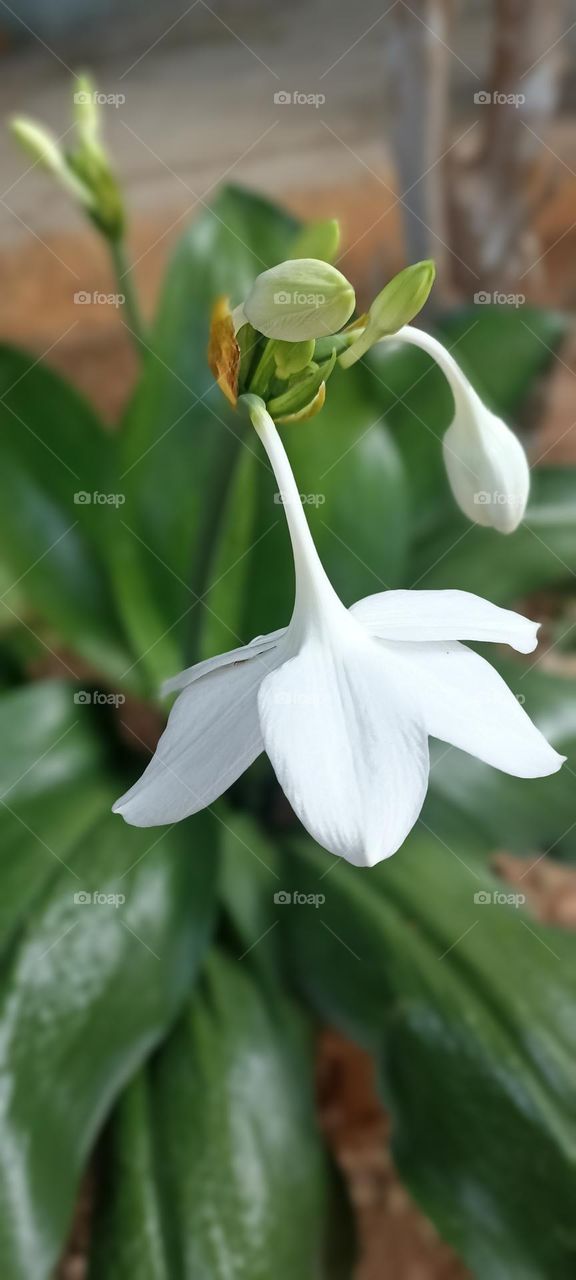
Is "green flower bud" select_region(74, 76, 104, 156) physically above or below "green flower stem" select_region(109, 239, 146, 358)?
above

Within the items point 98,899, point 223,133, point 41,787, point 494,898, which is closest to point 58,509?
point 41,787

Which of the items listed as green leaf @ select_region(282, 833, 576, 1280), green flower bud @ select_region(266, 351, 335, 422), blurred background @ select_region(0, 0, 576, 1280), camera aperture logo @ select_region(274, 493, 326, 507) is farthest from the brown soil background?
green flower bud @ select_region(266, 351, 335, 422)

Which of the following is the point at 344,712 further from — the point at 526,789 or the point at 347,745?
the point at 526,789

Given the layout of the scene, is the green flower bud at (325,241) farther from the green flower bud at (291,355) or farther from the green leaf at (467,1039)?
the green leaf at (467,1039)

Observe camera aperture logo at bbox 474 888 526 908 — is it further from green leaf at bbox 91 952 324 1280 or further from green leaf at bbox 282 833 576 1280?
green leaf at bbox 91 952 324 1280

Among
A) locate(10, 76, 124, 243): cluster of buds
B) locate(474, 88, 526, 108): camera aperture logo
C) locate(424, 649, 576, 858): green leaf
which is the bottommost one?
locate(424, 649, 576, 858): green leaf

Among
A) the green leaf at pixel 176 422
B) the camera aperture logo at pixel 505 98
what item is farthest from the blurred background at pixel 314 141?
the green leaf at pixel 176 422
